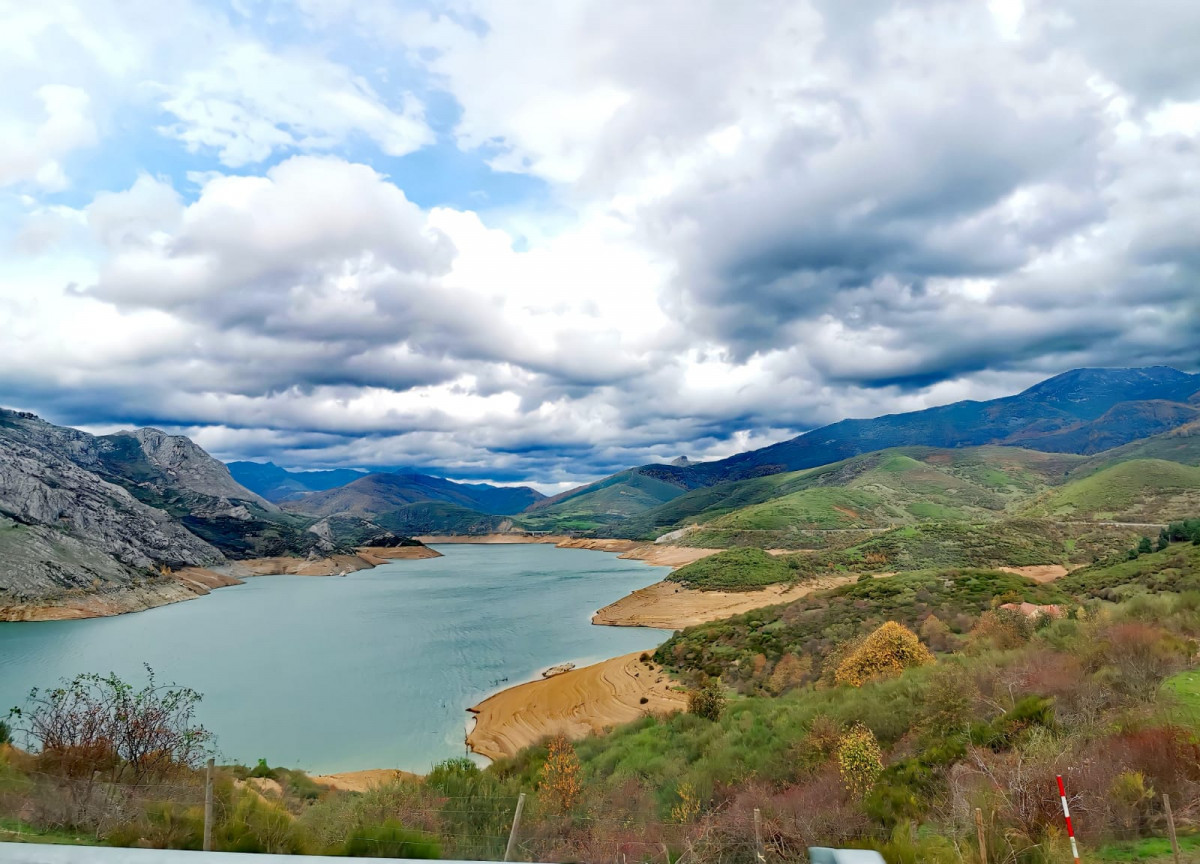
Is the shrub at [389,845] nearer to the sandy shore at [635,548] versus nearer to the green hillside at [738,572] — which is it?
the green hillside at [738,572]

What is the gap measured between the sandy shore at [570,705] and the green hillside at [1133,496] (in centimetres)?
6569

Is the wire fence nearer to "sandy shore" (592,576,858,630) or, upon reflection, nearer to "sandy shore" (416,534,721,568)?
"sandy shore" (592,576,858,630)

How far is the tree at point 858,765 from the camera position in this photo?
9177mm

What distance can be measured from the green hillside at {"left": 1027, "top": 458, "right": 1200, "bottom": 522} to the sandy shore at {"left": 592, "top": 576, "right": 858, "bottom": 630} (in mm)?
40619

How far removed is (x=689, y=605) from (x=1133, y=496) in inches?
2462

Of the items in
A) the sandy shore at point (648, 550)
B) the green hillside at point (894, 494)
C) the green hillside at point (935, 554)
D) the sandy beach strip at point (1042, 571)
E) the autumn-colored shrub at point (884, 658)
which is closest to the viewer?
the autumn-colored shrub at point (884, 658)

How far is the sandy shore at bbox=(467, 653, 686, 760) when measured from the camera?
2235 centimetres

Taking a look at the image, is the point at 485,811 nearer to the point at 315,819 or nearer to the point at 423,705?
the point at 315,819

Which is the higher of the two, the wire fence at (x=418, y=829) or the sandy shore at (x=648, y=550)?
the wire fence at (x=418, y=829)

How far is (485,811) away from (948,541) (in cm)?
6138

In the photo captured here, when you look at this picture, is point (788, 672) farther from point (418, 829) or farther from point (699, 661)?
point (418, 829)

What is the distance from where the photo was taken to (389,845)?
7.36 m

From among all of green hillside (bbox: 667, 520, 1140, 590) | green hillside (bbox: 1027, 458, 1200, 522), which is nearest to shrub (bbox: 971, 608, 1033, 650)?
green hillside (bbox: 667, 520, 1140, 590)

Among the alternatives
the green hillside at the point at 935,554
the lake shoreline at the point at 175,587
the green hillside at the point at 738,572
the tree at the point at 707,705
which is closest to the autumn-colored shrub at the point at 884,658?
the tree at the point at 707,705
